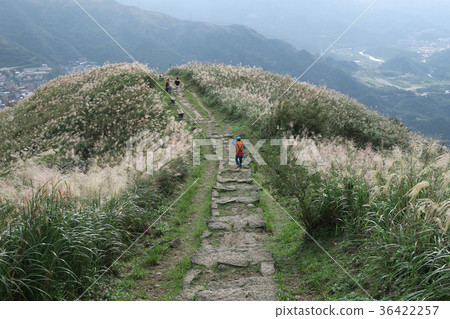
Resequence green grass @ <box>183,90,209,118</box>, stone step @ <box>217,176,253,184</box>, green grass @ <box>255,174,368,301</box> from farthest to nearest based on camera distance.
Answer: green grass @ <box>183,90,209,118</box> → stone step @ <box>217,176,253,184</box> → green grass @ <box>255,174,368,301</box>

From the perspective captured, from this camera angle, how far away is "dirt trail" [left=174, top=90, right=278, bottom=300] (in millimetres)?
4270

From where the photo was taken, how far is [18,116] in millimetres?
20547

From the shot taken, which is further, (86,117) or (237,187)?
(86,117)

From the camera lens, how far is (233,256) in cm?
529

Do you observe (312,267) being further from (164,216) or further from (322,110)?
(322,110)

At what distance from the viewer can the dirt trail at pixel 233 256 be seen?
4.27 m

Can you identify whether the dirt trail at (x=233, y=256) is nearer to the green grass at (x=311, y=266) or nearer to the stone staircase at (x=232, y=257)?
the stone staircase at (x=232, y=257)

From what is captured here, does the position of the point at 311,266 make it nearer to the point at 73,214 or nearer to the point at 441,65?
the point at 73,214

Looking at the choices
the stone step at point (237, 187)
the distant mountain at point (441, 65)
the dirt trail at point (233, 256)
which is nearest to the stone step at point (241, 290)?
the dirt trail at point (233, 256)

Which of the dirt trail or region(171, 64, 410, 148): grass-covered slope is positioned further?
region(171, 64, 410, 148): grass-covered slope

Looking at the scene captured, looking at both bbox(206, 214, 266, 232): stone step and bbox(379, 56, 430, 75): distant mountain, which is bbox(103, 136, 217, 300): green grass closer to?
bbox(206, 214, 266, 232): stone step

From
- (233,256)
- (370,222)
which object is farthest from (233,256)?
(370,222)

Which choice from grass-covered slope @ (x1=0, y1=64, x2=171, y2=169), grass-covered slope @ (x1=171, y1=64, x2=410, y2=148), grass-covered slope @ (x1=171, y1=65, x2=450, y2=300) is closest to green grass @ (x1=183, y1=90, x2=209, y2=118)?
grass-covered slope @ (x1=171, y1=64, x2=410, y2=148)

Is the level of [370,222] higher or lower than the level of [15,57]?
lower
